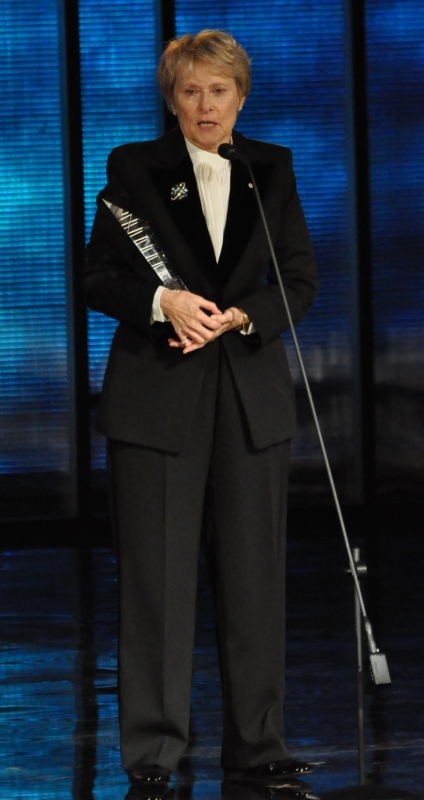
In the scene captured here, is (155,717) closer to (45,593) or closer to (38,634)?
(38,634)

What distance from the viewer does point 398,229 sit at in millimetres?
6617

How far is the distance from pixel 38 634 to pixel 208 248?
2150 mm

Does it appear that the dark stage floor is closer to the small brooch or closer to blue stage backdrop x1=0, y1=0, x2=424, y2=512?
blue stage backdrop x1=0, y1=0, x2=424, y2=512

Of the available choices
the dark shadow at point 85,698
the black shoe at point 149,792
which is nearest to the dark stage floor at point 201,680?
the dark shadow at point 85,698

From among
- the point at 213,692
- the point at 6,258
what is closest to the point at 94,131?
the point at 6,258

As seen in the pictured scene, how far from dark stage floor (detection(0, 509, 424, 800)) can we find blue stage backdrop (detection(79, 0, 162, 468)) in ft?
4.37

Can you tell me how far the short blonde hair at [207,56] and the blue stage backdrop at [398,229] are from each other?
4338 mm

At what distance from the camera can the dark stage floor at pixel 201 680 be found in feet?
8.39

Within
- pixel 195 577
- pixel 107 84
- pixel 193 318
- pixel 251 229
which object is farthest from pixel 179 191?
pixel 107 84

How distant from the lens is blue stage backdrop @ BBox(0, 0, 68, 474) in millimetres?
6465

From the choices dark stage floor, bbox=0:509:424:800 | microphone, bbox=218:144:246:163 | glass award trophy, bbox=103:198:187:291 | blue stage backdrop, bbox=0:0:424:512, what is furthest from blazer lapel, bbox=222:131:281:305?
blue stage backdrop, bbox=0:0:424:512

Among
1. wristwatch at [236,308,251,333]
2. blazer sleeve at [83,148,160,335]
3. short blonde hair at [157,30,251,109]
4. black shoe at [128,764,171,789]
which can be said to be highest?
short blonde hair at [157,30,251,109]

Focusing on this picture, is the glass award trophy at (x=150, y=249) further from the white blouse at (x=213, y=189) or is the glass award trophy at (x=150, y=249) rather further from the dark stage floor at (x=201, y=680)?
the dark stage floor at (x=201, y=680)

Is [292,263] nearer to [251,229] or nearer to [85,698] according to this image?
[251,229]
